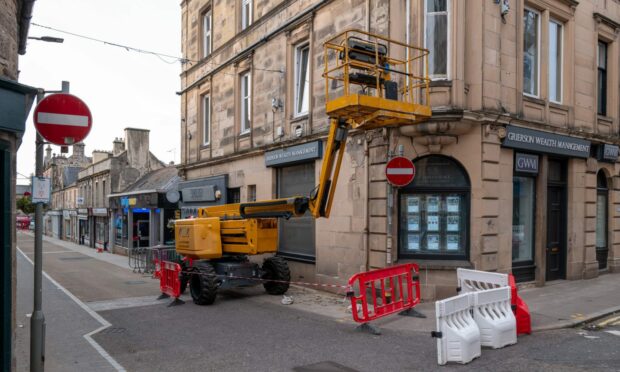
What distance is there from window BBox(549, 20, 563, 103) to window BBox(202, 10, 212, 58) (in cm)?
1415

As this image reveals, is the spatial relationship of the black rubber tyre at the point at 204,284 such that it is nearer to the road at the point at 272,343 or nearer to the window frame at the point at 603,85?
the road at the point at 272,343

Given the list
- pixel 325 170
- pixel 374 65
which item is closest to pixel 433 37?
pixel 374 65

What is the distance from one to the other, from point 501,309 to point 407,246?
3.63 metres

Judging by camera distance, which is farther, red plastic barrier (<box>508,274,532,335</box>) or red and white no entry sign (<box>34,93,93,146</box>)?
red plastic barrier (<box>508,274,532,335</box>)

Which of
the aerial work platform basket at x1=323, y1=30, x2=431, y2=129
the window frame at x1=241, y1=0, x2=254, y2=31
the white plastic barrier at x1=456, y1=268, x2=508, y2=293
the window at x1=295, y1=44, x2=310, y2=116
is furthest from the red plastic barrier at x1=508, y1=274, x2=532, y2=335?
the window frame at x1=241, y1=0, x2=254, y2=31

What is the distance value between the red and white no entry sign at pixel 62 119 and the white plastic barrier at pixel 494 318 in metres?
5.92

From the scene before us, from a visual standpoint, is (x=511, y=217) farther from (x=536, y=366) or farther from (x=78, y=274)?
(x=78, y=274)

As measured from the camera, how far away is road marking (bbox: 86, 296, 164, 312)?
11.5 m

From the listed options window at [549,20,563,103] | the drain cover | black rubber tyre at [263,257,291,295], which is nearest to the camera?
the drain cover

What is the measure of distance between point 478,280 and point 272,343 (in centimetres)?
403

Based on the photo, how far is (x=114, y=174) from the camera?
111 feet

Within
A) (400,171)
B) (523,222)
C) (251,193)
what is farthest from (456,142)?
(251,193)

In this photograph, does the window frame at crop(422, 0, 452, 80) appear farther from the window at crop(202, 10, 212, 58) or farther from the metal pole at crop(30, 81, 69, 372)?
the window at crop(202, 10, 212, 58)

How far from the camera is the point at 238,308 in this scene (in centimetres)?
1094
